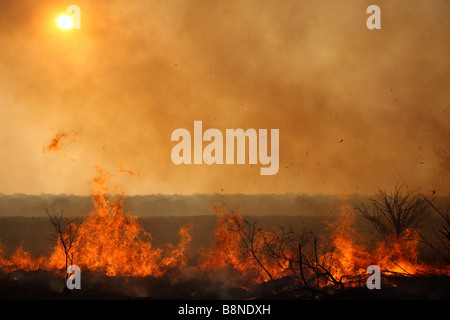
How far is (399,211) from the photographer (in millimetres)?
15062

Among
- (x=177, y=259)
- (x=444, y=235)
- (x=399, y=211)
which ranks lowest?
(x=177, y=259)

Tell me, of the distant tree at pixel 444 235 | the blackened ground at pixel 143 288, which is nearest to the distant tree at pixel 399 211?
the distant tree at pixel 444 235

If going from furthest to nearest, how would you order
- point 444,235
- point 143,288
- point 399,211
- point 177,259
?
1. point 399,211
2. point 177,259
3. point 143,288
4. point 444,235

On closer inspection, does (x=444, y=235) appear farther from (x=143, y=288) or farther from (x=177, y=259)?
(x=177, y=259)

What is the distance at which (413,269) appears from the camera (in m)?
10.3

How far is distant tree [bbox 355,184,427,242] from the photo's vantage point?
1497 centimetres

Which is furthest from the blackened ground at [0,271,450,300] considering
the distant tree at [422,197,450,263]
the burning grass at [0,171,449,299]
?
the distant tree at [422,197,450,263]

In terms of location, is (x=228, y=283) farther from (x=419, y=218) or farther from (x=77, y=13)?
(x=77, y=13)

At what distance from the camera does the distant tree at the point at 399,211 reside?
49.1 ft

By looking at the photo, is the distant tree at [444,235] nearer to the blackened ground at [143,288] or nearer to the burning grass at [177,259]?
the burning grass at [177,259]

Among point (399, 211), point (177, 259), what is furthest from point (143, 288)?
point (399, 211)

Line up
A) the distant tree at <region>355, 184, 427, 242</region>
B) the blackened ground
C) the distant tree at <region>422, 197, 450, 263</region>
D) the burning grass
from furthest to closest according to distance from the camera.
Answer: the distant tree at <region>355, 184, 427, 242</region>
the burning grass
the blackened ground
the distant tree at <region>422, 197, 450, 263</region>

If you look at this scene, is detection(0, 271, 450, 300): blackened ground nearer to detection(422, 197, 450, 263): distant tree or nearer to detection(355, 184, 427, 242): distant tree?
detection(422, 197, 450, 263): distant tree
